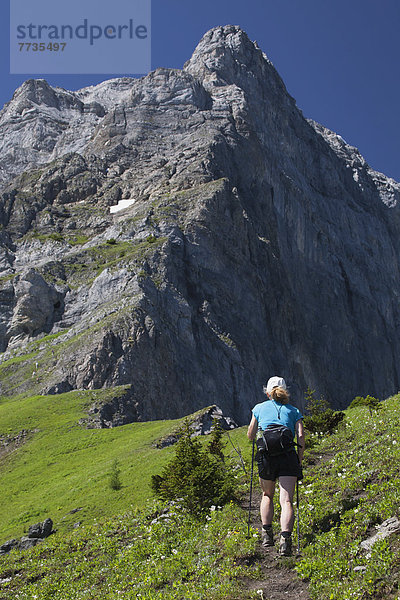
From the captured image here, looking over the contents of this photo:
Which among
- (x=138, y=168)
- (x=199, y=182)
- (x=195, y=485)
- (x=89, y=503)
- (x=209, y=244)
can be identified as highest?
(x=138, y=168)

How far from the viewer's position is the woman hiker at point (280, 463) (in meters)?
10.1

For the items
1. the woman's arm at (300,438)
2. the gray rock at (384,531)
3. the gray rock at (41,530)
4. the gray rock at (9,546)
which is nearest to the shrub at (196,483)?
the woman's arm at (300,438)

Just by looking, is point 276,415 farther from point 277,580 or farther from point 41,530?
point 41,530

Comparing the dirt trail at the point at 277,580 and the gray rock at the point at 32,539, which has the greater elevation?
the dirt trail at the point at 277,580

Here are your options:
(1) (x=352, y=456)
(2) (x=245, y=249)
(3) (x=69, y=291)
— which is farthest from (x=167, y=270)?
(1) (x=352, y=456)

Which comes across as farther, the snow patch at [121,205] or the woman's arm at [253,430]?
the snow patch at [121,205]

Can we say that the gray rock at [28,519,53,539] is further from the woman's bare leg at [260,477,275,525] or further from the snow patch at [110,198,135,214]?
the snow patch at [110,198,135,214]

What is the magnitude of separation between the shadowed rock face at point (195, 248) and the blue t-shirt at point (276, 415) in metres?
37.9

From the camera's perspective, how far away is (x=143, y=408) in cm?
5075

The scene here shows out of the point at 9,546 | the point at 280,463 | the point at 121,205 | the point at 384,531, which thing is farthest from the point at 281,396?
the point at 121,205

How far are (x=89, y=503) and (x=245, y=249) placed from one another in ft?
261

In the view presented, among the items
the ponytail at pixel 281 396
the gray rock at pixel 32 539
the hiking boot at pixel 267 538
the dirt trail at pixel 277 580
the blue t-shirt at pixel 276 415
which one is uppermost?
the ponytail at pixel 281 396

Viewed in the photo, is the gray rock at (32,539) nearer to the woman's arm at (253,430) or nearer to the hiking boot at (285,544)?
the woman's arm at (253,430)

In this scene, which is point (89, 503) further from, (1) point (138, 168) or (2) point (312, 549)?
(1) point (138, 168)
